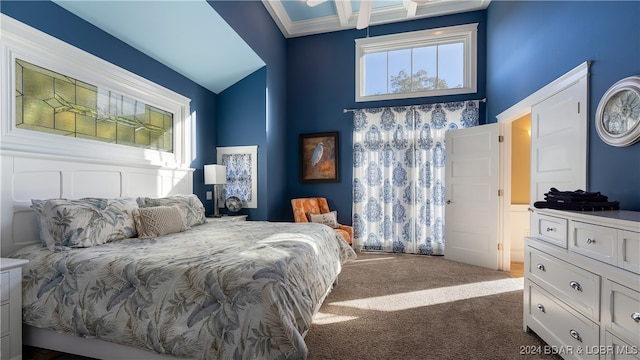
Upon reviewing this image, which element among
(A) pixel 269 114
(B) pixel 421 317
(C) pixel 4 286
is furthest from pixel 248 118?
(B) pixel 421 317

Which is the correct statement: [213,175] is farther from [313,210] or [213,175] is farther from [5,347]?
[5,347]

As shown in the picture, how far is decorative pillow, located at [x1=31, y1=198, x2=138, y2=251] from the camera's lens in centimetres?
190

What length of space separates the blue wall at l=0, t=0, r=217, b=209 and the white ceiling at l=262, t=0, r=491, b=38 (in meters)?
1.76

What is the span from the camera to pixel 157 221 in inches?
95.5

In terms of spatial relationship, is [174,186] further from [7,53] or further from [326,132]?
[326,132]

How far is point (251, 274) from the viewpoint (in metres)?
1.40

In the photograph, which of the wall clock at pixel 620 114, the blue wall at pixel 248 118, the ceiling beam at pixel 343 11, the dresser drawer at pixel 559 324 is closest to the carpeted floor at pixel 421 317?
the dresser drawer at pixel 559 324

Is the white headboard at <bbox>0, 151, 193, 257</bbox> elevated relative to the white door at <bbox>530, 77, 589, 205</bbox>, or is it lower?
lower

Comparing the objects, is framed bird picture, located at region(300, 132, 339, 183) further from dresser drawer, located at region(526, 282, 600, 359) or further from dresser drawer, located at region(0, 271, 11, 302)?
dresser drawer, located at region(0, 271, 11, 302)

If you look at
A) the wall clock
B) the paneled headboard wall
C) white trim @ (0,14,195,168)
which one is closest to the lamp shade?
white trim @ (0,14,195,168)

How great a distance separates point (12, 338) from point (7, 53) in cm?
197

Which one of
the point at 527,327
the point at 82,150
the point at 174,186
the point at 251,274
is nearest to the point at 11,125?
the point at 82,150

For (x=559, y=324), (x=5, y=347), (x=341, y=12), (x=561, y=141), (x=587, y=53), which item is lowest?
(x=5, y=347)

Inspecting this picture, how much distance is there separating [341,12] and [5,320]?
485 cm
